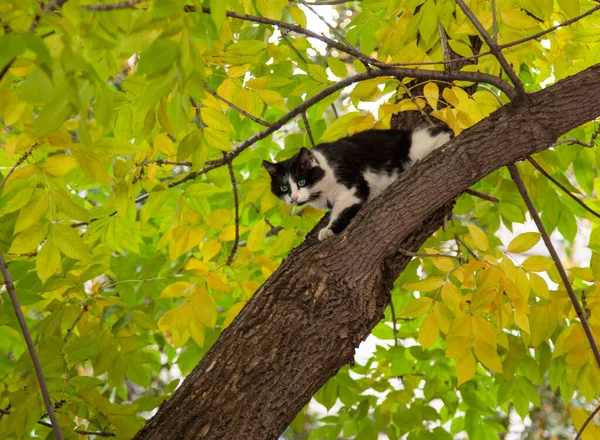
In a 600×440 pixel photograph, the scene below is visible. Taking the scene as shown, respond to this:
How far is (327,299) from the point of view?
2.40 m

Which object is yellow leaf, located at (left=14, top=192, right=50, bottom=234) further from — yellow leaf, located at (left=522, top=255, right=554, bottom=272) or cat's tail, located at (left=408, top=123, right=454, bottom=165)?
cat's tail, located at (left=408, top=123, right=454, bottom=165)

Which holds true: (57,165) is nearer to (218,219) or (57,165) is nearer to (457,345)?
(218,219)

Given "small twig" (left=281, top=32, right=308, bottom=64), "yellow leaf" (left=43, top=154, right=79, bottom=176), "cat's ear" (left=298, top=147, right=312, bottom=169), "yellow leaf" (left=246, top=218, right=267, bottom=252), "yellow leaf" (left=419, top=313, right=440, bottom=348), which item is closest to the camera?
"yellow leaf" (left=43, top=154, right=79, bottom=176)

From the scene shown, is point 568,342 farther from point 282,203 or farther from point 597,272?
point 282,203

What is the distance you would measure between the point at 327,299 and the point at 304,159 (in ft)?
4.10

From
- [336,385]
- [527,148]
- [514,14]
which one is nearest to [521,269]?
[527,148]

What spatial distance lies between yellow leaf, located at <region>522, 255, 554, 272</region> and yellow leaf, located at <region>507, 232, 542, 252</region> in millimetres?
64

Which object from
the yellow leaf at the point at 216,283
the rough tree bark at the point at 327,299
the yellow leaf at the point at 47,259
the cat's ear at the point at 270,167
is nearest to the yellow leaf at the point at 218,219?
the yellow leaf at the point at 216,283

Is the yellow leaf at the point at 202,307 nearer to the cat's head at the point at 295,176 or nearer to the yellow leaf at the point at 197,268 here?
the yellow leaf at the point at 197,268

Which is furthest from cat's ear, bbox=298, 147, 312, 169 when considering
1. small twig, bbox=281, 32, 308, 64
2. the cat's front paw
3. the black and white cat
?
the cat's front paw

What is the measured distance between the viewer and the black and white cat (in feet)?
10.9

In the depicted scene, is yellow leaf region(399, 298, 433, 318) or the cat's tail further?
the cat's tail

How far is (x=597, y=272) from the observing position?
8.25ft

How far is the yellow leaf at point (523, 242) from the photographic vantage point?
2400 millimetres
